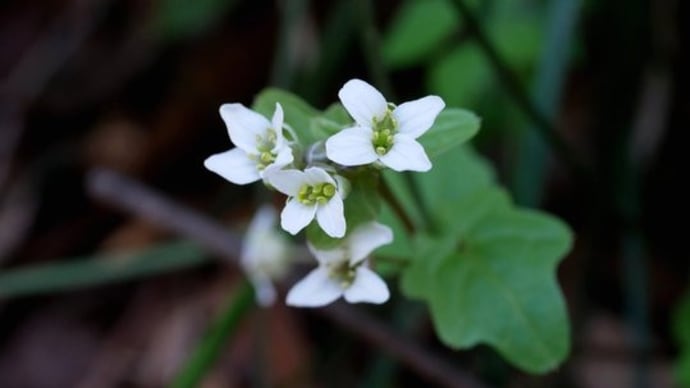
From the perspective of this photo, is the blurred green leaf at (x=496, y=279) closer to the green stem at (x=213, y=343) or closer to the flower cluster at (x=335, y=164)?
the flower cluster at (x=335, y=164)

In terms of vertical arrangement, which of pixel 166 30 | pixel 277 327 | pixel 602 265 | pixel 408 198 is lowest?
pixel 602 265

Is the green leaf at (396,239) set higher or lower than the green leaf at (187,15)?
lower

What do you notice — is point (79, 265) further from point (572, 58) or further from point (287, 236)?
point (572, 58)

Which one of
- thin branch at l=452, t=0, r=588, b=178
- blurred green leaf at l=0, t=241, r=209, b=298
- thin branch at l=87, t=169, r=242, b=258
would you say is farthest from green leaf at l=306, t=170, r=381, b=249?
blurred green leaf at l=0, t=241, r=209, b=298

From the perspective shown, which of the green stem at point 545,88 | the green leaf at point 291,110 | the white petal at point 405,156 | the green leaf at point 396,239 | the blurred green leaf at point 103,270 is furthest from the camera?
the blurred green leaf at point 103,270

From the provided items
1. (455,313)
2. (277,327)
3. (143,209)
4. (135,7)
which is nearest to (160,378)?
(277,327)

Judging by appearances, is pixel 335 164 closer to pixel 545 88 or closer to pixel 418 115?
pixel 418 115

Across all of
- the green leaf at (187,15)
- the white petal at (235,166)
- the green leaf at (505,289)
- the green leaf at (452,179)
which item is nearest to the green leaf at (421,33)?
the green leaf at (452,179)

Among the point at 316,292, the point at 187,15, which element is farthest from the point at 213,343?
the point at 187,15
